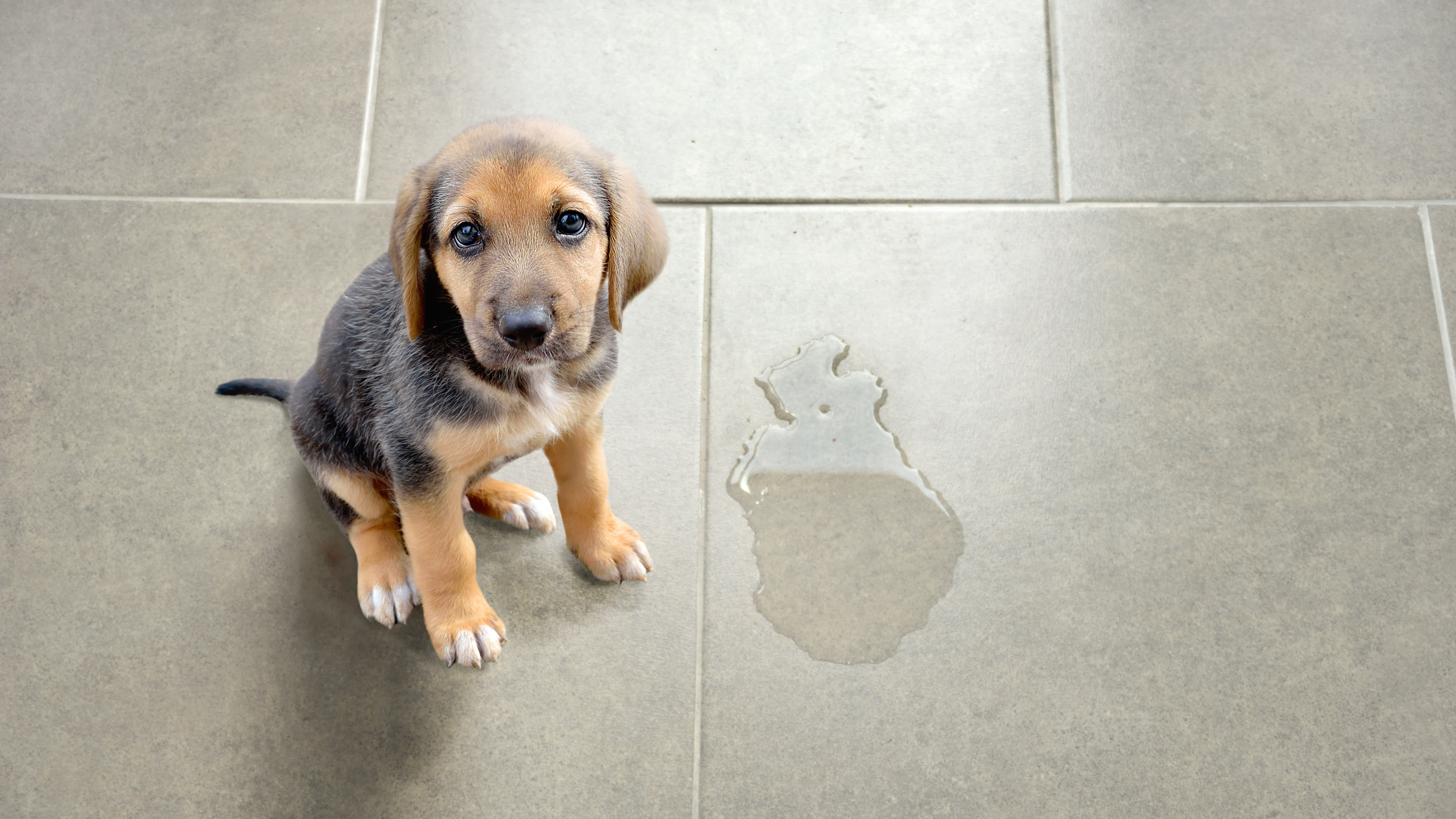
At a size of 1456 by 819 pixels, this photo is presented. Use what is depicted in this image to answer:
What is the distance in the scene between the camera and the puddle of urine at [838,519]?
9.78ft

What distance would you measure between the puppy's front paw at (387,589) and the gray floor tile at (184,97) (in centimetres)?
145

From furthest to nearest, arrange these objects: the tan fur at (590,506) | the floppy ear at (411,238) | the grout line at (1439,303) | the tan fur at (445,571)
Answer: the grout line at (1439,303), the tan fur at (590,506), the tan fur at (445,571), the floppy ear at (411,238)

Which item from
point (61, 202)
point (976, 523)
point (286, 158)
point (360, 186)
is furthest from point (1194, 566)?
Result: point (61, 202)

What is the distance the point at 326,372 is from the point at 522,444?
0.60m

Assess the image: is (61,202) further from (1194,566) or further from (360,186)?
(1194,566)

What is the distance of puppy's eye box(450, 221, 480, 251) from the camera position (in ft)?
6.74

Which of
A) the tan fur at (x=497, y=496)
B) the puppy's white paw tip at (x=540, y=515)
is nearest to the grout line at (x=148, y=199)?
the tan fur at (x=497, y=496)

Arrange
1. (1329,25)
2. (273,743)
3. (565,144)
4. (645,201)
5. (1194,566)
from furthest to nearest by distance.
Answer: (1329,25) < (1194,566) < (273,743) < (645,201) < (565,144)

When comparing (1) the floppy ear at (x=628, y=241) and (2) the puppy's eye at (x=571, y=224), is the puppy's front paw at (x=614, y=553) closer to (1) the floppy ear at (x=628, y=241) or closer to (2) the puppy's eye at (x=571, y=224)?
(1) the floppy ear at (x=628, y=241)

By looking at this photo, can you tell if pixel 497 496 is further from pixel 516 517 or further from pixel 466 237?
pixel 466 237

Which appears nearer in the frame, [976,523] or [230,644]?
[230,644]

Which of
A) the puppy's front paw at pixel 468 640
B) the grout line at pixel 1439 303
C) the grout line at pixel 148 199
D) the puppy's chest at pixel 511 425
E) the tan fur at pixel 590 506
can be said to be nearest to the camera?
the puppy's chest at pixel 511 425

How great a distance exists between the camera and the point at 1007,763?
2.81 meters

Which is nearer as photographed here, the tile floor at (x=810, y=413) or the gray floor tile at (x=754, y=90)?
the tile floor at (x=810, y=413)
